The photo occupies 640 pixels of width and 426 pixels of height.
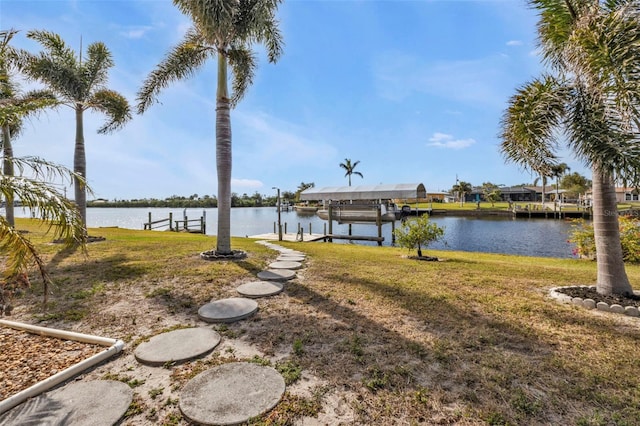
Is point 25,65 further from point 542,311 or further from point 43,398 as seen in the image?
point 542,311

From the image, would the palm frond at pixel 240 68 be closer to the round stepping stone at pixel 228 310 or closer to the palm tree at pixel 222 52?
the palm tree at pixel 222 52

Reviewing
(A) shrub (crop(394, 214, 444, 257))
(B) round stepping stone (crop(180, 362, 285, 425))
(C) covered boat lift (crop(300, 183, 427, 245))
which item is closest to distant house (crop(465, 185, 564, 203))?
(C) covered boat lift (crop(300, 183, 427, 245))

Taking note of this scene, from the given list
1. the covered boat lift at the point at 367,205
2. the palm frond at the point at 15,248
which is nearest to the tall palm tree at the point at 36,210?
the palm frond at the point at 15,248

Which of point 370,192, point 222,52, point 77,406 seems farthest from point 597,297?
point 370,192

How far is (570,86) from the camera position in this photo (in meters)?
4.39

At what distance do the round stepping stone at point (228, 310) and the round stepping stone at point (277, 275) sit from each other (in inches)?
54.3

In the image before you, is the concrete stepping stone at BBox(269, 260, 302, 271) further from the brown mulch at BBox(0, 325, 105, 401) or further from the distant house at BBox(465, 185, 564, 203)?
the distant house at BBox(465, 185, 564, 203)

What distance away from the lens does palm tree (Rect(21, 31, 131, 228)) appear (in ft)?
33.1

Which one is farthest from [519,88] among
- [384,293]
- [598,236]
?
[384,293]

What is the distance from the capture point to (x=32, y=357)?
301 centimetres

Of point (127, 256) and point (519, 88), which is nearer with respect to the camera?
point (519, 88)

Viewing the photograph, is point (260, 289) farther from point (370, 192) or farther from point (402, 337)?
point (370, 192)

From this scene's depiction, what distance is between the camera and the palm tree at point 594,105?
3.63m

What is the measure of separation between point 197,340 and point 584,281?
7886 mm
